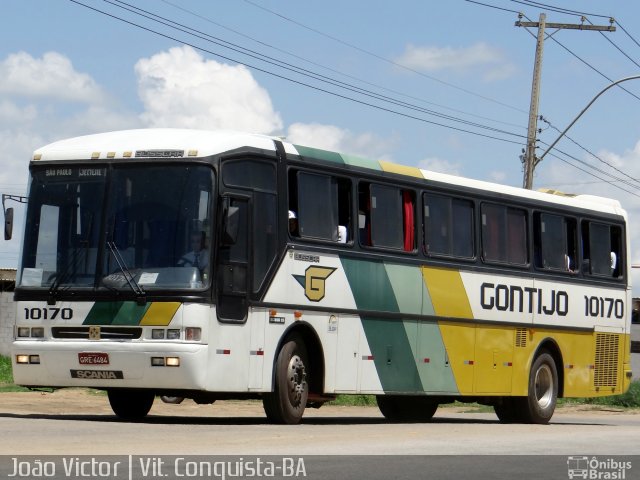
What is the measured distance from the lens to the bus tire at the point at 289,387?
1844 centimetres

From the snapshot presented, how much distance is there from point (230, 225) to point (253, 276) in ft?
2.95

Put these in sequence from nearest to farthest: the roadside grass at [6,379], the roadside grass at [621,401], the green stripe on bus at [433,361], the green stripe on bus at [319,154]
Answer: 1. the green stripe on bus at [319,154]
2. the green stripe on bus at [433,361]
3. the roadside grass at [6,379]
4. the roadside grass at [621,401]

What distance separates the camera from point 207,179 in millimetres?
17766

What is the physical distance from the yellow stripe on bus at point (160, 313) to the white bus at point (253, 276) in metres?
0.02

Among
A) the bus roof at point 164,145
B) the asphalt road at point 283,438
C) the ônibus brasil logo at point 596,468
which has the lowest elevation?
the ônibus brasil logo at point 596,468

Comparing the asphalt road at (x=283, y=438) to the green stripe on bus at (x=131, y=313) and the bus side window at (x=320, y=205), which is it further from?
the bus side window at (x=320, y=205)

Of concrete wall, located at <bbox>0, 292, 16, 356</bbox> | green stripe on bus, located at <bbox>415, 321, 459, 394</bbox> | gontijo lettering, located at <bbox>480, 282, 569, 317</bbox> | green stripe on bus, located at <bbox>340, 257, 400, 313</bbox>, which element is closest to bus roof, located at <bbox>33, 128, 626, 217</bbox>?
green stripe on bus, located at <bbox>340, 257, 400, 313</bbox>

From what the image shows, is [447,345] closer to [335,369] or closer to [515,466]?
[335,369]

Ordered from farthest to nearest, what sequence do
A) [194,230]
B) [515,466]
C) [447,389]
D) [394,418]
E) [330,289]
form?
[394,418]
[447,389]
[330,289]
[194,230]
[515,466]

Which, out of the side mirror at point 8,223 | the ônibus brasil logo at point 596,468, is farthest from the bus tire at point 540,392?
the ônibus brasil logo at point 596,468

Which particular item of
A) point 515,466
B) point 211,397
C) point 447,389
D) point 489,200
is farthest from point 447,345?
point 515,466

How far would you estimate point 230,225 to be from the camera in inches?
690

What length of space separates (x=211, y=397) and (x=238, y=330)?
984 mm

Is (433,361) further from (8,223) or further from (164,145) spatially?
(8,223)
